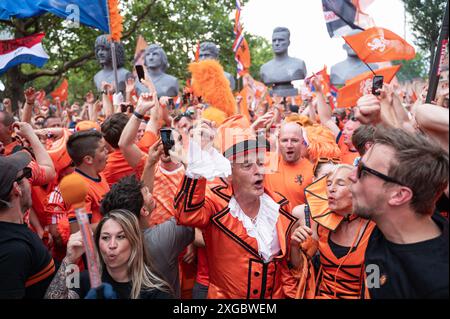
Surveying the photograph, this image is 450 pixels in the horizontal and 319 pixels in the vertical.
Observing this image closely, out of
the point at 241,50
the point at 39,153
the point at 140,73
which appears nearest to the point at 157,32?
the point at 241,50

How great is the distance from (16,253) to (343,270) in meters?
1.78

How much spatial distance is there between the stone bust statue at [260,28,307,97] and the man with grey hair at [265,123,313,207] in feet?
17.8

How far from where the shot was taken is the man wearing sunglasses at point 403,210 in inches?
72.6


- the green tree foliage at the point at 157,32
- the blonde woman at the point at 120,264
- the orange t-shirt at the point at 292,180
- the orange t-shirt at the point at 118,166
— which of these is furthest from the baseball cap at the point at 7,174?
the green tree foliage at the point at 157,32

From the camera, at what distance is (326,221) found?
290 cm

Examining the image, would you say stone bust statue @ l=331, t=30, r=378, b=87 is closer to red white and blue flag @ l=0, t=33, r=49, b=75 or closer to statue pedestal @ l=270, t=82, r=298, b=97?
statue pedestal @ l=270, t=82, r=298, b=97

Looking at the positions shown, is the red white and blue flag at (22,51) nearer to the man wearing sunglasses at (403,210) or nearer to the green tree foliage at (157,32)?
the man wearing sunglasses at (403,210)

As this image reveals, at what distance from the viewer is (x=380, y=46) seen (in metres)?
4.54

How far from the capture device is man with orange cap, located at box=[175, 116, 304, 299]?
8.66ft

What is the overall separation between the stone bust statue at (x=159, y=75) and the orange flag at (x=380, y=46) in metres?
5.05

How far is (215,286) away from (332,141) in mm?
2999

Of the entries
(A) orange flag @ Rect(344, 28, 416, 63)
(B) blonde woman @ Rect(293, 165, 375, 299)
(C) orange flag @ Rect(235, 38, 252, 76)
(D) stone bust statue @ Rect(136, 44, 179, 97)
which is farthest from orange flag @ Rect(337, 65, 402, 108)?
(C) orange flag @ Rect(235, 38, 252, 76)

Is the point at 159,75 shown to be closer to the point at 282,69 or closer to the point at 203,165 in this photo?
the point at 282,69
